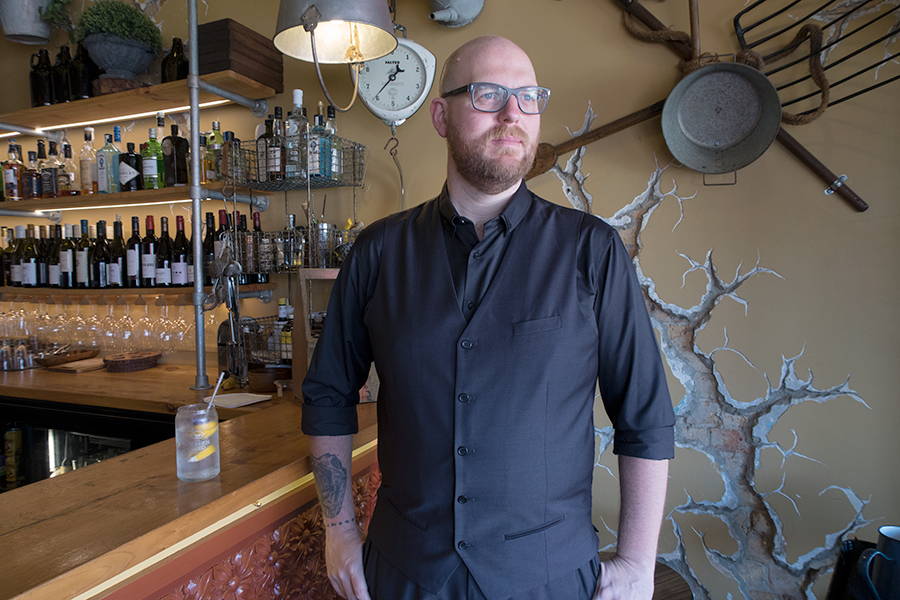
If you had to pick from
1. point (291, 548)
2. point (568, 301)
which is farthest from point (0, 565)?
point (568, 301)

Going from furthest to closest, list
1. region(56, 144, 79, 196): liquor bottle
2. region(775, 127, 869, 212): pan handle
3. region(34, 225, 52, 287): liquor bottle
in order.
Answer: region(34, 225, 52, 287): liquor bottle < region(56, 144, 79, 196): liquor bottle < region(775, 127, 869, 212): pan handle

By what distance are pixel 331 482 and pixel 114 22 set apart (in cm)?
222

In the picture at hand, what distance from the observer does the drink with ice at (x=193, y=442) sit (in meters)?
1.03

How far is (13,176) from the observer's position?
9.18ft

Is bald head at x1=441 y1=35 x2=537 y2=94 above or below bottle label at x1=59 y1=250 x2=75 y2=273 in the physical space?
above

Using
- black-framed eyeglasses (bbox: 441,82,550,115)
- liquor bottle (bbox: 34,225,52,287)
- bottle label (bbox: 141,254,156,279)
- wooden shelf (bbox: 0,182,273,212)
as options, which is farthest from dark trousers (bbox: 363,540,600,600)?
liquor bottle (bbox: 34,225,52,287)

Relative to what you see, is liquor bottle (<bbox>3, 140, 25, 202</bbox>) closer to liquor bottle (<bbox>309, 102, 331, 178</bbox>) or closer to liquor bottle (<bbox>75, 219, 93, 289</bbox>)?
liquor bottle (<bbox>75, 219, 93, 289</bbox>)

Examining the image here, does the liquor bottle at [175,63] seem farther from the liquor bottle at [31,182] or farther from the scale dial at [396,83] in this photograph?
the scale dial at [396,83]

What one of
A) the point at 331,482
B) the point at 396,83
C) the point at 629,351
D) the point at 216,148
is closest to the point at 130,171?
the point at 216,148

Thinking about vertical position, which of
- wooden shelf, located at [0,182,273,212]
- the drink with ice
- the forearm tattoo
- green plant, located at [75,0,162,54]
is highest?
green plant, located at [75,0,162,54]

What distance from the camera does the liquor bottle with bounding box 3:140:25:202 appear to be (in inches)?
110

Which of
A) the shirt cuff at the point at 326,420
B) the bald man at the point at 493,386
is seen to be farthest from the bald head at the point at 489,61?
the shirt cuff at the point at 326,420

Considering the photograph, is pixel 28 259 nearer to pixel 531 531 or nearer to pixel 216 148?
pixel 216 148

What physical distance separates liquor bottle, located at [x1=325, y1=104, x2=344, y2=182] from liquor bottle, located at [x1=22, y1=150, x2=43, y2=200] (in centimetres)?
172
